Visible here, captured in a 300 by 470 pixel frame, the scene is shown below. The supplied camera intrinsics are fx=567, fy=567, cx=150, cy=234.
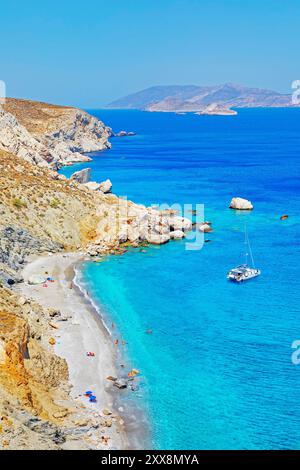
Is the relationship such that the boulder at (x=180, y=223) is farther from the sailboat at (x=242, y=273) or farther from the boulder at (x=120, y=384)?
the boulder at (x=120, y=384)

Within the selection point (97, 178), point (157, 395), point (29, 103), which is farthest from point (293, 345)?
point (29, 103)

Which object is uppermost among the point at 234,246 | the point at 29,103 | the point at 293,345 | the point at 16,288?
the point at 29,103

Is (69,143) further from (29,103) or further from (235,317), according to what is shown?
(235,317)

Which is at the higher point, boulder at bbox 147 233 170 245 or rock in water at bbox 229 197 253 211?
rock in water at bbox 229 197 253 211

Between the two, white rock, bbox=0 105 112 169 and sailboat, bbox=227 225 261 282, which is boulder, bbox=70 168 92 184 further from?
sailboat, bbox=227 225 261 282

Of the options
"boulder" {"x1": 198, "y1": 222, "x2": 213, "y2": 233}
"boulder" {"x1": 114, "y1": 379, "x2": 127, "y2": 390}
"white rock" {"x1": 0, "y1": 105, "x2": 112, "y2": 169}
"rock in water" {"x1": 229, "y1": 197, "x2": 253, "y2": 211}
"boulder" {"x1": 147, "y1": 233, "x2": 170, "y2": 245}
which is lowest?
"boulder" {"x1": 114, "y1": 379, "x2": 127, "y2": 390}

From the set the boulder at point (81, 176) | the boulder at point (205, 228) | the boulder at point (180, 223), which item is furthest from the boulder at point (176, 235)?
the boulder at point (81, 176)

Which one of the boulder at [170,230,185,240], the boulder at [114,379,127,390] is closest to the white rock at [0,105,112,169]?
the boulder at [170,230,185,240]
